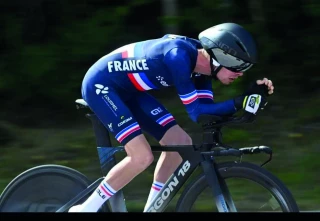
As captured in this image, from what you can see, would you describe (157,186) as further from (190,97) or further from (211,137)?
(190,97)

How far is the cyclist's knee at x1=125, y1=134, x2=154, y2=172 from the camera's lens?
4770 mm

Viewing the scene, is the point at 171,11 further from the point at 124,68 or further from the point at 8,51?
the point at 124,68

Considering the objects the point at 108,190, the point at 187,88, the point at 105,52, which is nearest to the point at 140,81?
the point at 187,88

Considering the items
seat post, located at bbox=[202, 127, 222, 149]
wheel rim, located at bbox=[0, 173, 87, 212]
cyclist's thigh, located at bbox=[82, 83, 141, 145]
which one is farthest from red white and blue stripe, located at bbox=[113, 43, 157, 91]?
wheel rim, located at bbox=[0, 173, 87, 212]

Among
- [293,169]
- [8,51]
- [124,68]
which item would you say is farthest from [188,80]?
[8,51]

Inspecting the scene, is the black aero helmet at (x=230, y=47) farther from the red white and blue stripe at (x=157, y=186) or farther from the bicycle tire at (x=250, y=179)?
the red white and blue stripe at (x=157, y=186)

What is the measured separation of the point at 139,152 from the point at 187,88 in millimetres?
549

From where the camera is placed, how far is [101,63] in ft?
16.2

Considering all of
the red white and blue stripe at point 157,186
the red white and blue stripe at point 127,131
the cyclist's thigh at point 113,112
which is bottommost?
the red white and blue stripe at point 157,186

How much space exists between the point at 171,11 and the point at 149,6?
577 mm

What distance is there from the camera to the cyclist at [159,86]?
4590 mm

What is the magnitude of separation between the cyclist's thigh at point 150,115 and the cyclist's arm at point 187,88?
44 cm

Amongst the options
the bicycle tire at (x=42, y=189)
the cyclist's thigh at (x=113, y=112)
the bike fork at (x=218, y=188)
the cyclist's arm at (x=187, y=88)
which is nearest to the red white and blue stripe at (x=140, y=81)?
the cyclist's thigh at (x=113, y=112)
